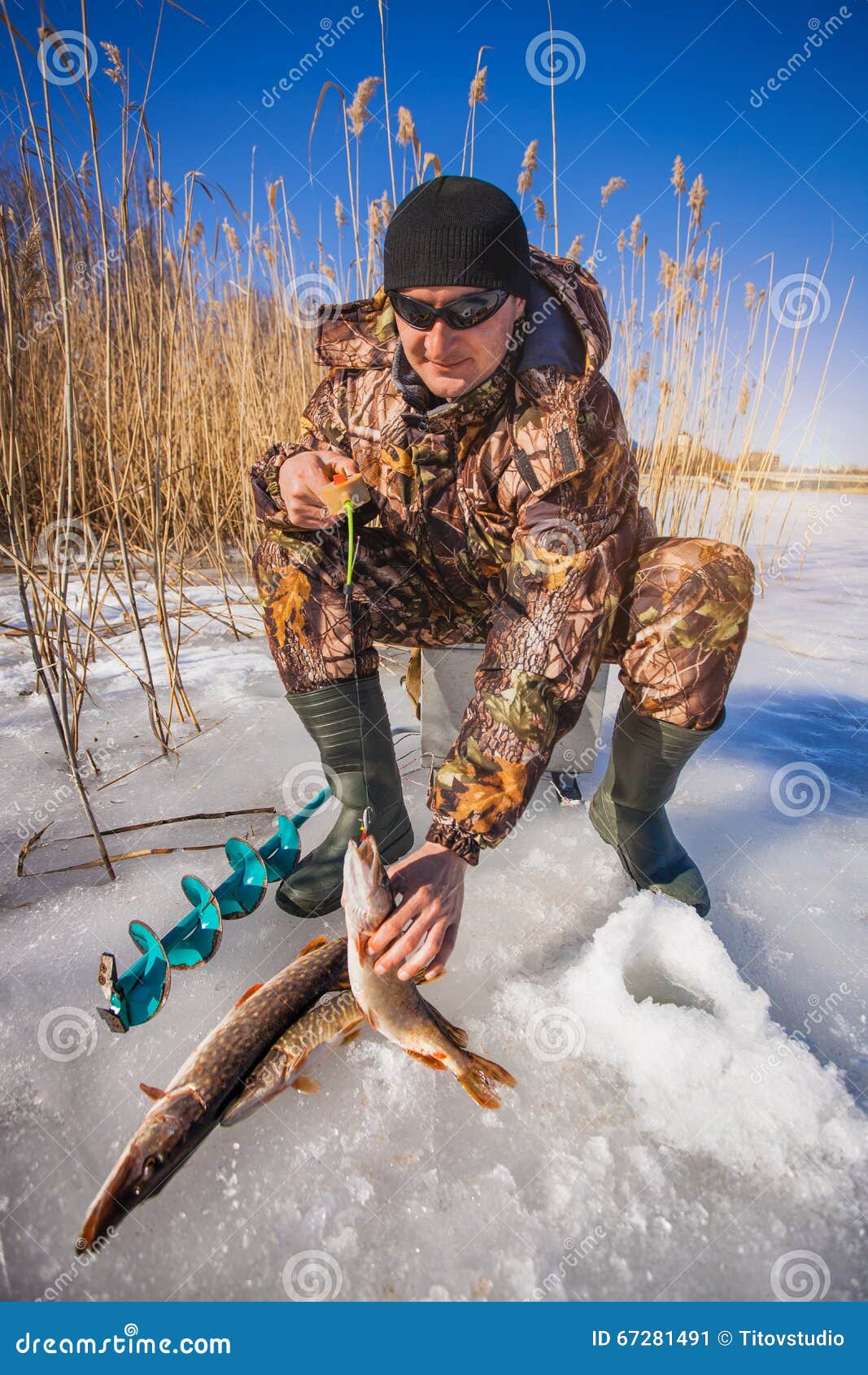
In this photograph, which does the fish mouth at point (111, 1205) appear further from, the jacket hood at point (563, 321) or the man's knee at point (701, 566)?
the jacket hood at point (563, 321)

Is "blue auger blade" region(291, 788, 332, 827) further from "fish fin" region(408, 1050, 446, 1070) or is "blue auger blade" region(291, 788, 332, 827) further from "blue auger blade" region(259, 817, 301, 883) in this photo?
"fish fin" region(408, 1050, 446, 1070)

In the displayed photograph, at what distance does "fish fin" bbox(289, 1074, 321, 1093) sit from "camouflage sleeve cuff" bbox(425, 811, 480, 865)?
0.45 m

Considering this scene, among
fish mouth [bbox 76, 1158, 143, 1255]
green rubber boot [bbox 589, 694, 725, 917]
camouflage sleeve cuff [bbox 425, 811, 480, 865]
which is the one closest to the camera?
fish mouth [bbox 76, 1158, 143, 1255]

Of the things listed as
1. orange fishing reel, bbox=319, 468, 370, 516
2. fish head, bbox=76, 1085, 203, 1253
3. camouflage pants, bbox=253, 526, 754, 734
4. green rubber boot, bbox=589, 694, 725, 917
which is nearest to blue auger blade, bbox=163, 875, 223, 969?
fish head, bbox=76, 1085, 203, 1253

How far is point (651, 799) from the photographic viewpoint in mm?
1655

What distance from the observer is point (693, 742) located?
159 cm

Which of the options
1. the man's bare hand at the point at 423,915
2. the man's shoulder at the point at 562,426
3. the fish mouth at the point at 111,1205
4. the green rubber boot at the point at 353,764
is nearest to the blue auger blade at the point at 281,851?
the green rubber boot at the point at 353,764

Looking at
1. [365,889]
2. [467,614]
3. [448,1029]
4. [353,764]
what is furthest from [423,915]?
[467,614]

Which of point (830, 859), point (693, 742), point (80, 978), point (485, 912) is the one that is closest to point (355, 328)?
point (693, 742)

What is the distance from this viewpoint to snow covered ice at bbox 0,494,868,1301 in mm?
996

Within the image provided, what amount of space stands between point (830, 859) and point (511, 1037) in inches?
40.3

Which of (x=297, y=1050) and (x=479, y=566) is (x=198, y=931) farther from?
(x=479, y=566)

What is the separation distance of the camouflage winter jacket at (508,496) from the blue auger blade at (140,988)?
50 cm

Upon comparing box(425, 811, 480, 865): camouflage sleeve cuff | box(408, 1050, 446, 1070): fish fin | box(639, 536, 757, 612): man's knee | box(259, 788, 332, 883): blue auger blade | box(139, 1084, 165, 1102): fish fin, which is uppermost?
box(639, 536, 757, 612): man's knee
